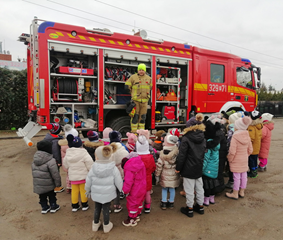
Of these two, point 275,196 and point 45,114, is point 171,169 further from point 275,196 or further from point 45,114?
point 45,114

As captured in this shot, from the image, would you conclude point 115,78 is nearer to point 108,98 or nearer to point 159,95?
point 108,98

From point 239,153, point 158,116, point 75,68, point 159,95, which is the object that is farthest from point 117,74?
point 239,153

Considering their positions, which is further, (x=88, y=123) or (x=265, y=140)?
(x=88, y=123)

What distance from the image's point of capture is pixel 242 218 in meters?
3.37

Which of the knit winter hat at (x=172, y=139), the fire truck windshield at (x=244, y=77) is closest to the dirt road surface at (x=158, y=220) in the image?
the knit winter hat at (x=172, y=139)

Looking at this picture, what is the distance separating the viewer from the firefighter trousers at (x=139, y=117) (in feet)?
21.2

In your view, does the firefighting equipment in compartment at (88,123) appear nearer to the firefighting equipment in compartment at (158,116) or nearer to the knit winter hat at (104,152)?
the firefighting equipment in compartment at (158,116)

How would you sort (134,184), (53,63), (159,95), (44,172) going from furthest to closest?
(159,95), (53,63), (44,172), (134,184)

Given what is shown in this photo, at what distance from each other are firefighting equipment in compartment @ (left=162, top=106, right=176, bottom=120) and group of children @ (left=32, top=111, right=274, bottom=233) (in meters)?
3.58

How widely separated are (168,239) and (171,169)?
0.97 meters

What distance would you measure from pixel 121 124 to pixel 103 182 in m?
3.96


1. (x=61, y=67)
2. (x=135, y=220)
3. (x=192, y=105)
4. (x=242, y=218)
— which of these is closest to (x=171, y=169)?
(x=135, y=220)

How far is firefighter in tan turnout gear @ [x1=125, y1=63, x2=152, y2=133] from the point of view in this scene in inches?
248

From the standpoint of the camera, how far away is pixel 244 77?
8.84m
